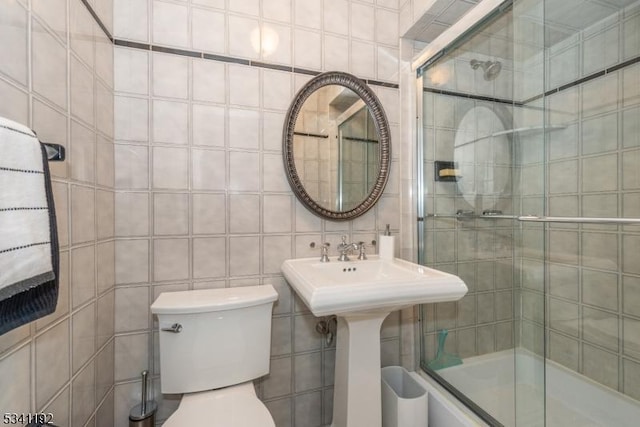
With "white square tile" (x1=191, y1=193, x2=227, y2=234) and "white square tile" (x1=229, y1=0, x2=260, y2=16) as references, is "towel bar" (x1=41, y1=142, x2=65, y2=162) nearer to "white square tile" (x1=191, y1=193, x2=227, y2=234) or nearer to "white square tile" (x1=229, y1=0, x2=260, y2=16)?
"white square tile" (x1=191, y1=193, x2=227, y2=234)

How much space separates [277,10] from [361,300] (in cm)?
136

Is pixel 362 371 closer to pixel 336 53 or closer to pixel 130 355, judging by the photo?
pixel 130 355

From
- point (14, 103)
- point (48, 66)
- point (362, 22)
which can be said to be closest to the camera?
point (14, 103)

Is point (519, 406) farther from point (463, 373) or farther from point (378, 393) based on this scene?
point (378, 393)

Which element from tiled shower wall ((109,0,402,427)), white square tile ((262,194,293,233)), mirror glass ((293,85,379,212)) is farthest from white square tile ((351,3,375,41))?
white square tile ((262,194,293,233))

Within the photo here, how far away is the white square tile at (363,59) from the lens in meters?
1.47

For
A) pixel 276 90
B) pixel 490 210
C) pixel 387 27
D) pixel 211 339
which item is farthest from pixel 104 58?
pixel 490 210

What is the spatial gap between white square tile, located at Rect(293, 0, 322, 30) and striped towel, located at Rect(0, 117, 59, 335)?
1.24 m

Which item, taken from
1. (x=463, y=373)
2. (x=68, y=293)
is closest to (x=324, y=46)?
(x=68, y=293)

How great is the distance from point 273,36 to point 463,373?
188 cm

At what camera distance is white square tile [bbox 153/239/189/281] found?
1.18 m

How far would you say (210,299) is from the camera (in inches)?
42.5

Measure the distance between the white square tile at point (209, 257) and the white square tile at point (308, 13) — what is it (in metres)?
1.11

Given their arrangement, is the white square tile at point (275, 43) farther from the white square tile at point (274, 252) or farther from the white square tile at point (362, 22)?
the white square tile at point (274, 252)
